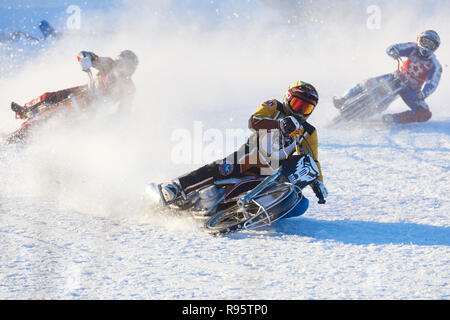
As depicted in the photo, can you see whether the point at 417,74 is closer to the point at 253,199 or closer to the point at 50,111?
the point at 253,199

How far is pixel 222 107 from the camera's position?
42.0 ft

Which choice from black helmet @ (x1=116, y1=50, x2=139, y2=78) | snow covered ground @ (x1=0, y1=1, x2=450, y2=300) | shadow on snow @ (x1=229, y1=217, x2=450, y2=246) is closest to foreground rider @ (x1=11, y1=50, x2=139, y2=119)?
black helmet @ (x1=116, y1=50, x2=139, y2=78)

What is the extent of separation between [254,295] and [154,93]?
11.1 metres

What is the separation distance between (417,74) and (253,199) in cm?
706

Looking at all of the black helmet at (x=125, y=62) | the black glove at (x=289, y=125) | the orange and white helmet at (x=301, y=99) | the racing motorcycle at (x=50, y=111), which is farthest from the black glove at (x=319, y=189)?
the black helmet at (x=125, y=62)

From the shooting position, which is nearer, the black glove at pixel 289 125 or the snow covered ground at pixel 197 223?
the snow covered ground at pixel 197 223

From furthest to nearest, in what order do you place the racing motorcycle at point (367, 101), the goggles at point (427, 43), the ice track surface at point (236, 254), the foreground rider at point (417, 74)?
the racing motorcycle at point (367, 101)
the foreground rider at point (417, 74)
the goggles at point (427, 43)
the ice track surface at point (236, 254)

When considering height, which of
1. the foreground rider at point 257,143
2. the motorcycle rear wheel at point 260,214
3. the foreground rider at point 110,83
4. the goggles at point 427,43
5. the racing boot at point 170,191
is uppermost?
the goggles at point 427,43

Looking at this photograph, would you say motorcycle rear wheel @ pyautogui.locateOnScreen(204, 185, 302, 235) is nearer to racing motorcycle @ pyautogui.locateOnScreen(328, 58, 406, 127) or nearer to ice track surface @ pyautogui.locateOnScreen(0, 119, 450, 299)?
ice track surface @ pyautogui.locateOnScreen(0, 119, 450, 299)

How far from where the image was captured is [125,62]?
31.8 ft

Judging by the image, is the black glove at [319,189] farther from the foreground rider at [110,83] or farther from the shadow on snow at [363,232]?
the foreground rider at [110,83]

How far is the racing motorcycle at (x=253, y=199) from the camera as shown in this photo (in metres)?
4.81

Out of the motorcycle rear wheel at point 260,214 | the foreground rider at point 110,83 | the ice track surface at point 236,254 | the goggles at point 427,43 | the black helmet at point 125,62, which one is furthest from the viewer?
the goggles at point 427,43

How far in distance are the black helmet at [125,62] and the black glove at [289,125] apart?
18.2ft
